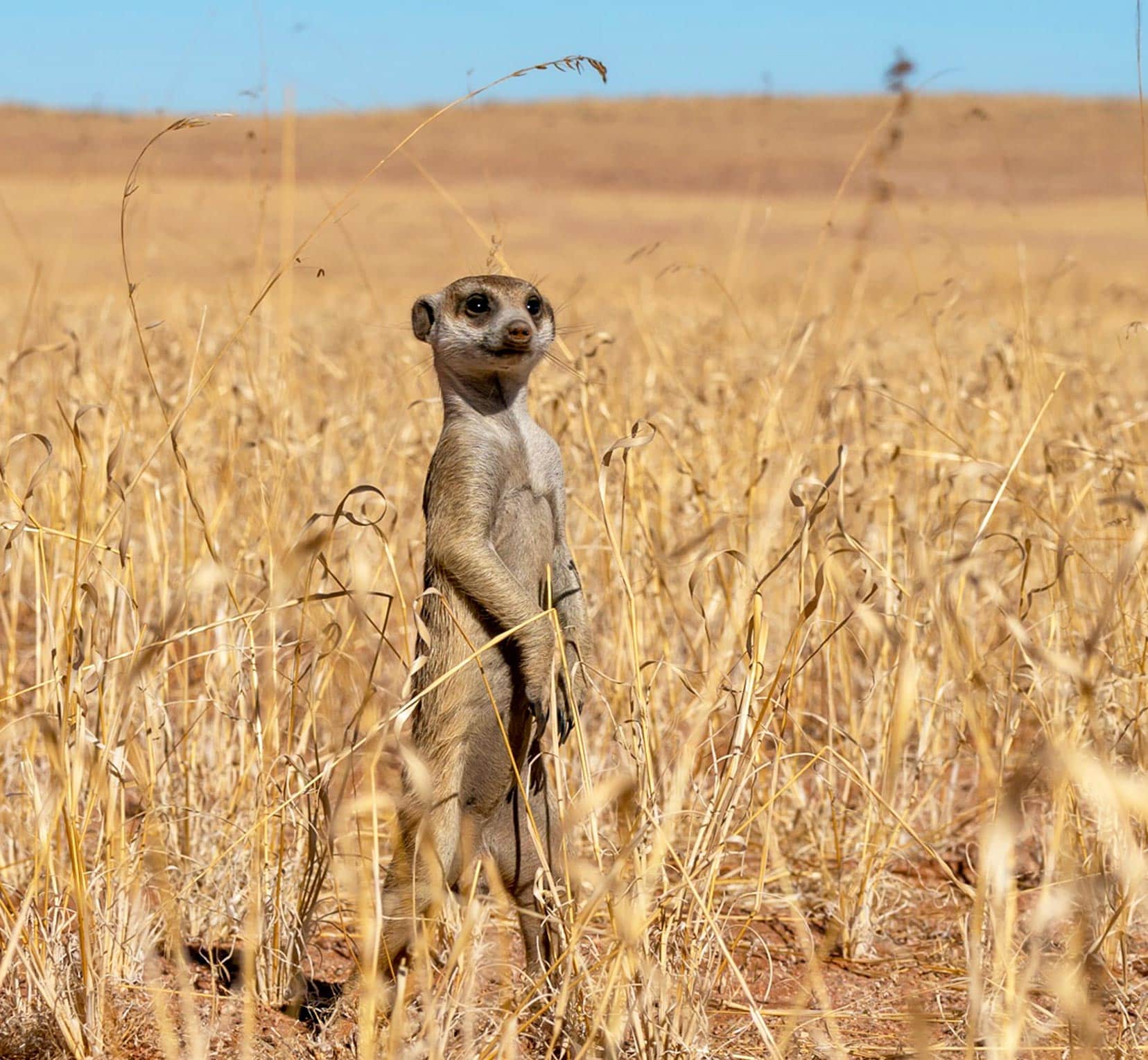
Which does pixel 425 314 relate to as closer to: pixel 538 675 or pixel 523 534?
pixel 523 534

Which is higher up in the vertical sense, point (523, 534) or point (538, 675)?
point (523, 534)

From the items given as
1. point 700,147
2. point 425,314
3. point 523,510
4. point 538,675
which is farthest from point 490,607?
point 700,147

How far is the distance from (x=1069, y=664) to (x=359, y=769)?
2.98 m

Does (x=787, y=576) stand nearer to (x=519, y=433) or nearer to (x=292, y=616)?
(x=292, y=616)

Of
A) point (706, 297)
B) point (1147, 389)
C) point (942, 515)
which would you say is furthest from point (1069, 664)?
point (706, 297)

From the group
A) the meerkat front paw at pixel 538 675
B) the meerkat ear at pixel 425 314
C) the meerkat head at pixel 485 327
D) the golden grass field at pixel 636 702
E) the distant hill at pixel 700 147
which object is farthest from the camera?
the distant hill at pixel 700 147

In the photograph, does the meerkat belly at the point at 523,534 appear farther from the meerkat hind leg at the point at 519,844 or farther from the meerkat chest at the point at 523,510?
the meerkat hind leg at the point at 519,844

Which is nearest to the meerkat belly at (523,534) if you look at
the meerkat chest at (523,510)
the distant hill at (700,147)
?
the meerkat chest at (523,510)

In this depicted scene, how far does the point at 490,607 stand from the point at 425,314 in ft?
2.40

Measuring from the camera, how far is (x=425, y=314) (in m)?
2.99

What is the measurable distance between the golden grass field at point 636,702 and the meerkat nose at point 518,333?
278 mm

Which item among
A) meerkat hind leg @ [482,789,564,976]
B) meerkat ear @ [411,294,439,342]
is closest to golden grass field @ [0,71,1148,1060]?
meerkat hind leg @ [482,789,564,976]

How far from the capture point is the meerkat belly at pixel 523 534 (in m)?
2.88

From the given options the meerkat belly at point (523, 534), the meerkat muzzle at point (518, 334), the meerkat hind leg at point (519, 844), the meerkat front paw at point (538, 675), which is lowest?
the meerkat hind leg at point (519, 844)
